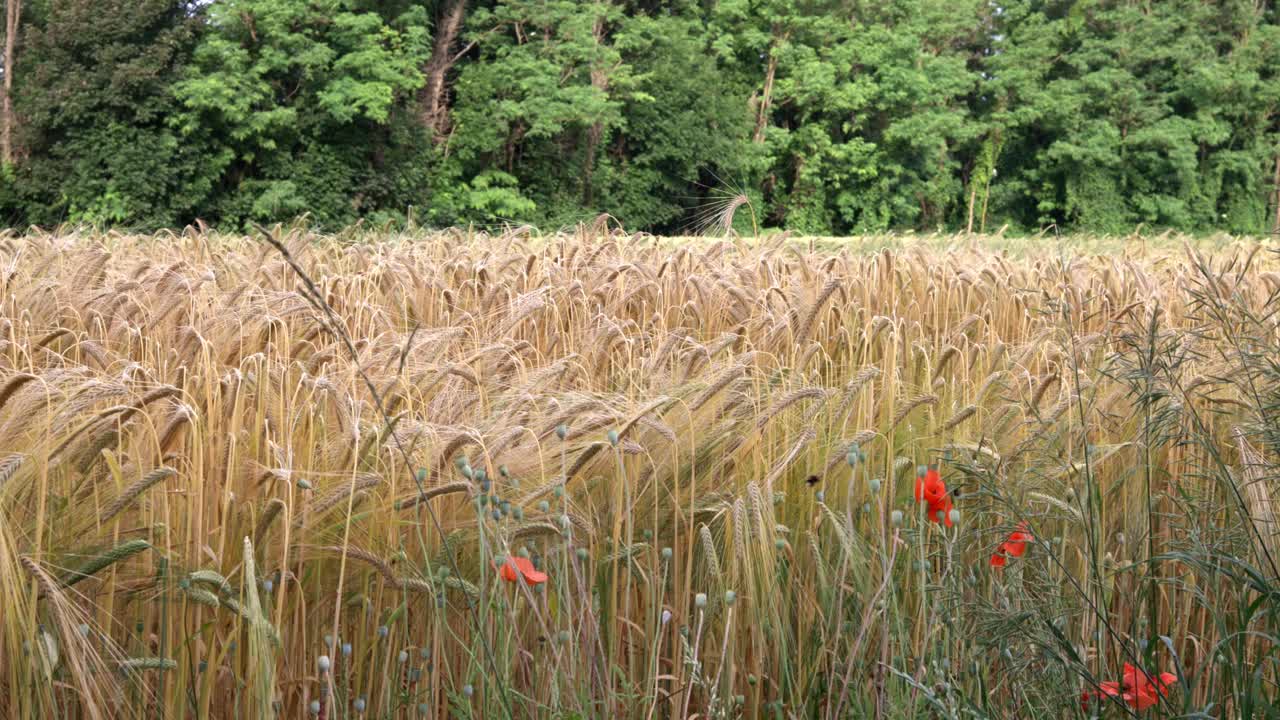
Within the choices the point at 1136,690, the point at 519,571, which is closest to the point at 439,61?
the point at 519,571

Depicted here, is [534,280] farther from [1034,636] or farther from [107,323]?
[1034,636]

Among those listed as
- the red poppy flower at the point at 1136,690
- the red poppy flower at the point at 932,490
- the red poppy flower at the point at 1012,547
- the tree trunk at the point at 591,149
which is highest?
the tree trunk at the point at 591,149

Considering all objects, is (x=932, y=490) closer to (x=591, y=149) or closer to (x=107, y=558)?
(x=107, y=558)

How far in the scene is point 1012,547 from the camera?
157 cm

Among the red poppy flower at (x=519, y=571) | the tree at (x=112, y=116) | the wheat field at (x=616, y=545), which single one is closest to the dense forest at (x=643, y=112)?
the tree at (x=112, y=116)

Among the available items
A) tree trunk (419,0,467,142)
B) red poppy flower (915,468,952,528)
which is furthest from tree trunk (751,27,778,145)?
red poppy flower (915,468,952,528)

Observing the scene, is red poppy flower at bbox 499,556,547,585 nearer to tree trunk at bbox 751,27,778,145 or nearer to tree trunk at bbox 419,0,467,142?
tree trunk at bbox 419,0,467,142

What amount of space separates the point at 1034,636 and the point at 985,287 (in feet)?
9.92

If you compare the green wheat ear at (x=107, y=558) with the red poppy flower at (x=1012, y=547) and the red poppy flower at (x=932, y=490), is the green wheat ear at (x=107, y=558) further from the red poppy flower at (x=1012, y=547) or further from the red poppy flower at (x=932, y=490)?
the red poppy flower at (x=1012, y=547)

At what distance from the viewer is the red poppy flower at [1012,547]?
5.07ft

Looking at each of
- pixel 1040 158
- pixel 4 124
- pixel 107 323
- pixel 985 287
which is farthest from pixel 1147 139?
pixel 107 323

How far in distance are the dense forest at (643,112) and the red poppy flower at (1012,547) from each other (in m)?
9.46

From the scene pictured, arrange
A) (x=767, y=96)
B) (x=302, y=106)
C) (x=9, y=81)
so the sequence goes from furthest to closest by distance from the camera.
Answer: (x=767, y=96) < (x=9, y=81) < (x=302, y=106)

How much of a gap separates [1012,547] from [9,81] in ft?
70.3
